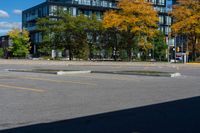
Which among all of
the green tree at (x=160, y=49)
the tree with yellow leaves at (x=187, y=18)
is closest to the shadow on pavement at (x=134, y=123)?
the tree with yellow leaves at (x=187, y=18)

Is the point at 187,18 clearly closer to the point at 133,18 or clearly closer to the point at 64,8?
the point at 133,18

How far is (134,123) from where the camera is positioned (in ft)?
29.2

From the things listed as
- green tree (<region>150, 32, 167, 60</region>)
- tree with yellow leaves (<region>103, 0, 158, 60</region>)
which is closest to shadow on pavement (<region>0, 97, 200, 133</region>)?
tree with yellow leaves (<region>103, 0, 158, 60</region>)

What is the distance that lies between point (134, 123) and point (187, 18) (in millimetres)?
58916

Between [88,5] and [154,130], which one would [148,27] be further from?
[154,130]

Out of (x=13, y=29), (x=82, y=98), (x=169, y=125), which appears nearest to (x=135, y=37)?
(x=13, y=29)

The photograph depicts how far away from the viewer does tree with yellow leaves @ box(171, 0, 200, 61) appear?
213 feet

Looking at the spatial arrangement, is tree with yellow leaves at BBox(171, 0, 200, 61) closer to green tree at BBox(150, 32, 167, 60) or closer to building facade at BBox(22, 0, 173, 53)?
green tree at BBox(150, 32, 167, 60)

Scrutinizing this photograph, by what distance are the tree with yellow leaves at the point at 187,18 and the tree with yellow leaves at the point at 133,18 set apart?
5332 millimetres

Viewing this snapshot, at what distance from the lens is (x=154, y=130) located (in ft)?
26.7

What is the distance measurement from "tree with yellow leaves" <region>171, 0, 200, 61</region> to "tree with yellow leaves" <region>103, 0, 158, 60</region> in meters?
5.33

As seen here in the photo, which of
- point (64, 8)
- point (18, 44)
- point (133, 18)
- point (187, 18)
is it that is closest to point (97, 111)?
point (133, 18)

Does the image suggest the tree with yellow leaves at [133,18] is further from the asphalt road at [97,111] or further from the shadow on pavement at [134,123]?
the shadow on pavement at [134,123]

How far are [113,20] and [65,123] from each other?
176 ft
